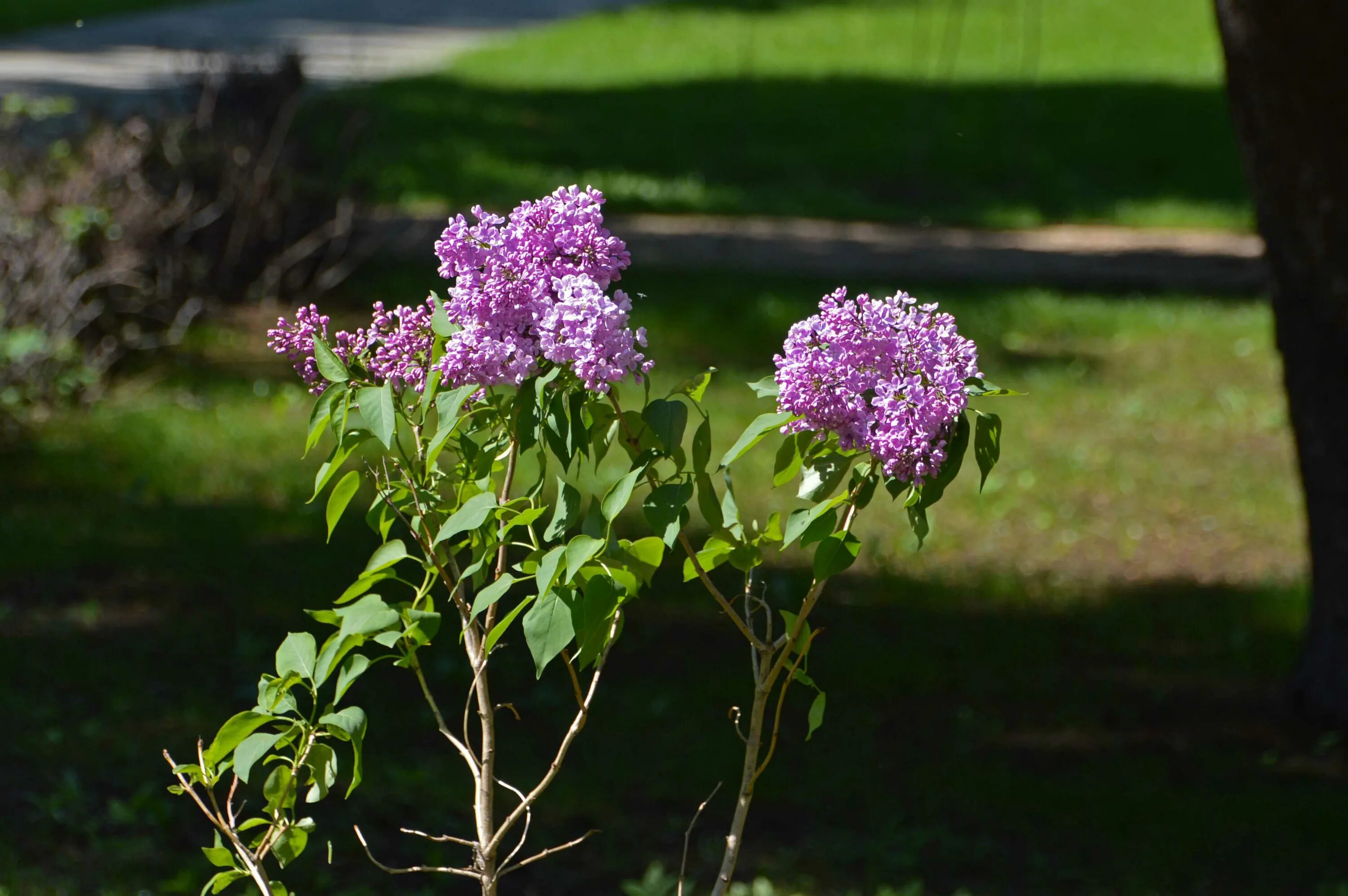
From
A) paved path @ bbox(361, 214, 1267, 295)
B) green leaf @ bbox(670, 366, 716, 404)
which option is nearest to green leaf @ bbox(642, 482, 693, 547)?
green leaf @ bbox(670, 366, 716, 404)

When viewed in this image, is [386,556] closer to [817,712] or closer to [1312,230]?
[817,712]

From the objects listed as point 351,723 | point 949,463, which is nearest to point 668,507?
point 949,463

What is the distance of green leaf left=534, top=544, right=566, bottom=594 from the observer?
1.50 metres

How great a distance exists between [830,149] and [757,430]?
47.5ft

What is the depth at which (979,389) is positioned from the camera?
1646mm

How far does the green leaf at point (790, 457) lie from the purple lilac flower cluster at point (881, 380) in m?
0.06

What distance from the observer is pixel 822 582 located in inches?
67.9

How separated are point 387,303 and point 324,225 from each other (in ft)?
2.75

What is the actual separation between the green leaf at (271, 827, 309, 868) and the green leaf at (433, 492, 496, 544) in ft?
1.57

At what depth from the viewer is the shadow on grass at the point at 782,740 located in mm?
3691

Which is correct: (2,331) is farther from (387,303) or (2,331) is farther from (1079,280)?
(1079,280)

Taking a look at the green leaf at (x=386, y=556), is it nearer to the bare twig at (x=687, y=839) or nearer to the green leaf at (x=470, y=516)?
the green leaf at (x=470, y=516)

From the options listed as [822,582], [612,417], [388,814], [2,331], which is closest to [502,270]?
[612,417]

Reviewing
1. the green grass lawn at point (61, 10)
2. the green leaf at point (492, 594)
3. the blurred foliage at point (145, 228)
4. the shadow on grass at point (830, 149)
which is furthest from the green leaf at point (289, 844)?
the green grass lawn at point (61, 10)
